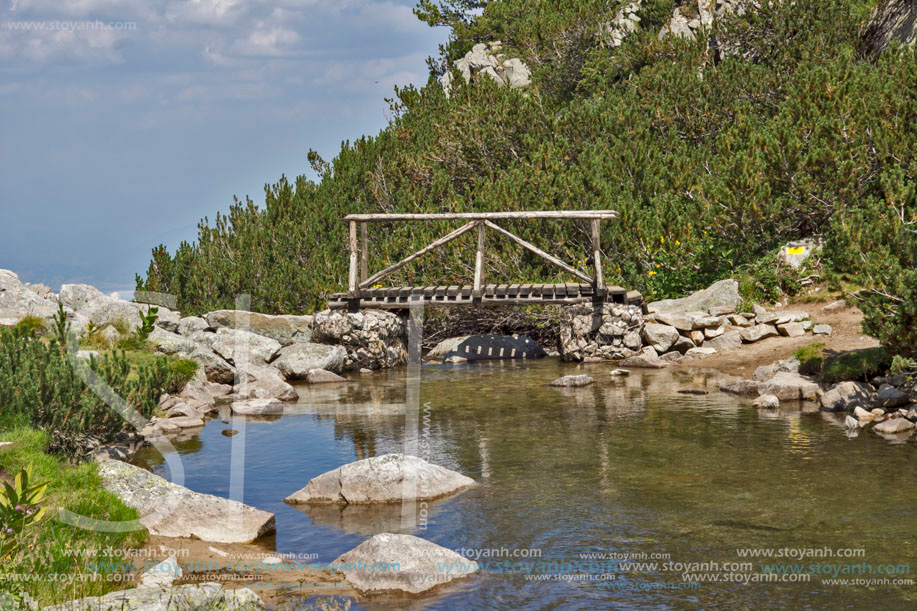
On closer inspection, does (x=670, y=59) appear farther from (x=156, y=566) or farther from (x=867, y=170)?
(x=156, y=566)

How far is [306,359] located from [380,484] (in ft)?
33.9

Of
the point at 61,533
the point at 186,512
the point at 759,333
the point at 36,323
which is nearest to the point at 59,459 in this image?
the point at 186,512

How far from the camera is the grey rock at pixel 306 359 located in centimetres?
1889

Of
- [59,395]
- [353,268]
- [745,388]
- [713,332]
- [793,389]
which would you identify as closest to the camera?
[59,395]

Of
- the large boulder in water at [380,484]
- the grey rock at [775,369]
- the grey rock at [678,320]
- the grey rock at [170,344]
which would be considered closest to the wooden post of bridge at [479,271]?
the grey rock at [678,320]

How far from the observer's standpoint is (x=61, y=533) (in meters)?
6.96

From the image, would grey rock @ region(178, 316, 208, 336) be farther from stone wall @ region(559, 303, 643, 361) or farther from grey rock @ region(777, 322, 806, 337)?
grey rock @ region(777, 322, 806, 337)

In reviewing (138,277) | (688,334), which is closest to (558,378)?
(688,334)

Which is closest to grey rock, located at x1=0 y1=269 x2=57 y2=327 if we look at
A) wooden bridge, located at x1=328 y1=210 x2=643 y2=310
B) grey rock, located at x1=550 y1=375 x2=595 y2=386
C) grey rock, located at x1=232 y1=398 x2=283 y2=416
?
grey rock, located at x1=232 y1=398 x2=283 y2=416

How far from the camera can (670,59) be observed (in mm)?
31625

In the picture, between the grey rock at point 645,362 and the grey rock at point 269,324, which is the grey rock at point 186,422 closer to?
the grey rock at point 269,324

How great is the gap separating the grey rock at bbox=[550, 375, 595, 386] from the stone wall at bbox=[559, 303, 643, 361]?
3438mm

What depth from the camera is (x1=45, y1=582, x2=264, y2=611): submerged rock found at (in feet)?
17.7

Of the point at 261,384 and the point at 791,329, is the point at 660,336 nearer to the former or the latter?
the point at 791,329
